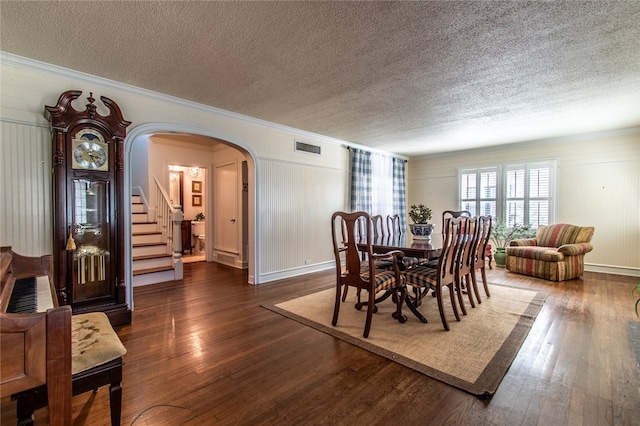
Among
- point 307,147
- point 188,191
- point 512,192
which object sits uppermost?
point 307,147

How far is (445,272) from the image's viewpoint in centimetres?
292

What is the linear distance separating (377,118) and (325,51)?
78.6 inches

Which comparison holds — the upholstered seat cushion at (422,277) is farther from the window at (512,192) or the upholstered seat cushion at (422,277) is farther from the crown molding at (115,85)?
the window at (512,192)

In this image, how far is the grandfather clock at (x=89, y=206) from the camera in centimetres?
259

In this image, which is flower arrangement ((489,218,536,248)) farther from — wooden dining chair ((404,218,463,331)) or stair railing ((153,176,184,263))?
stair railing ((153,176,184,263))

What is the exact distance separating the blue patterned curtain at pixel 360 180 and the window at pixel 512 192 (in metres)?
2.28

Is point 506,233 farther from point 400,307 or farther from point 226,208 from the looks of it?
point 226,208

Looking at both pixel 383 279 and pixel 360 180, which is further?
pixel 360 180

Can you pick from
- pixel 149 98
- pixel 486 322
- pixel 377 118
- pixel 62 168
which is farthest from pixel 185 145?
pixel 486 322

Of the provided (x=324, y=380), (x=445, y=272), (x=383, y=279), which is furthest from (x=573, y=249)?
(x=324, y=380)

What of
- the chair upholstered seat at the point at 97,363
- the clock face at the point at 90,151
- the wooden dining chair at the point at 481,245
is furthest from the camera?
the wooden dining chair at the point at 481,245

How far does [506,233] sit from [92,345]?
260 inches

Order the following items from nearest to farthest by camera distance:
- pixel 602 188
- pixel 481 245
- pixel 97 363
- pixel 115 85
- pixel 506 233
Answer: pixel 97 363
pixel 115 85
pixel 481 245
pixel 602 188
pixel 506 233

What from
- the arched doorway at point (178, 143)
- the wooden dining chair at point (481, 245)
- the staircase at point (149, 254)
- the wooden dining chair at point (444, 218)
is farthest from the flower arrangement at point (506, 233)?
the staircase at point (149, 254)
